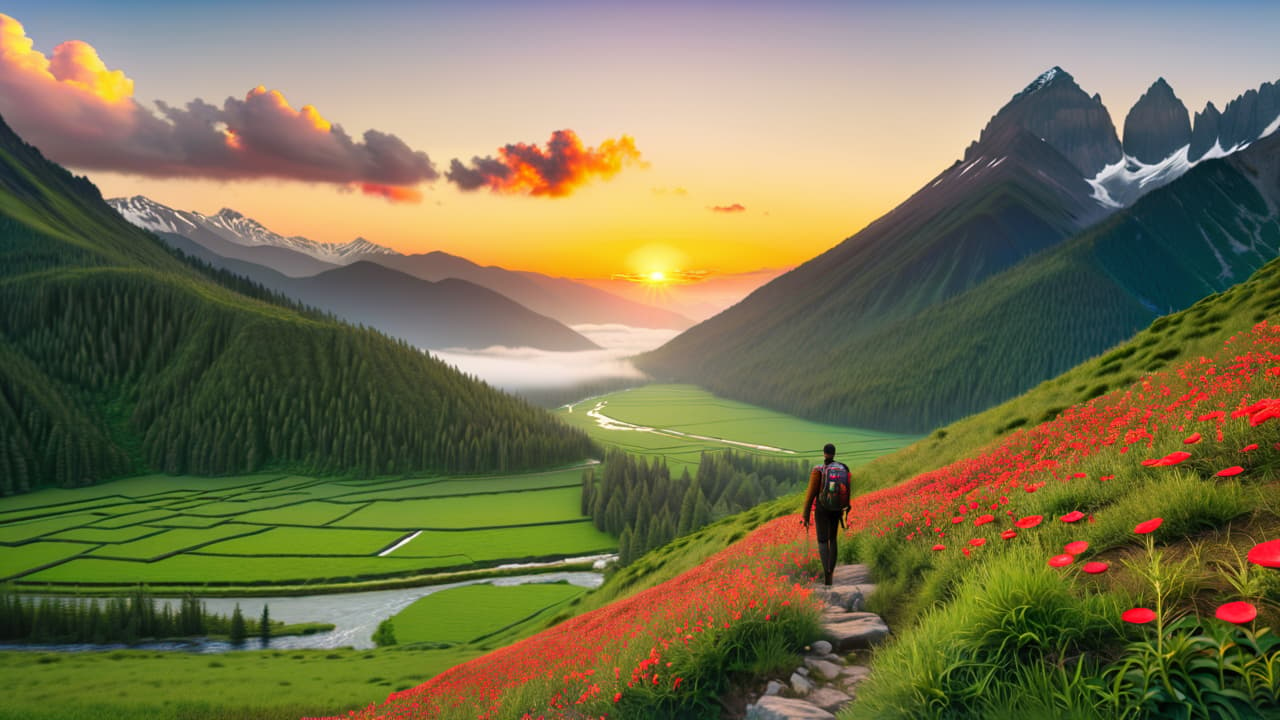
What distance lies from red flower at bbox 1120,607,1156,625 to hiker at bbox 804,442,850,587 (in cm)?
743

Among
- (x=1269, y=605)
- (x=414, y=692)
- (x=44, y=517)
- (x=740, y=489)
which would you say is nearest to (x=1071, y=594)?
(x=1269, y=605)

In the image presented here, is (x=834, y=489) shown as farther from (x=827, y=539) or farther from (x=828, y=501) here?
(x=827, y=539)

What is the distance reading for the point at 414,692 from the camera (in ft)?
89.2

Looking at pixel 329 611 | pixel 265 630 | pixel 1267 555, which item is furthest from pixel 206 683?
pixel 1267 555

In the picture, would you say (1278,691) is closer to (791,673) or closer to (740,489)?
(791,673)

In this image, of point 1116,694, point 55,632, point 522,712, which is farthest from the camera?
point 55,632

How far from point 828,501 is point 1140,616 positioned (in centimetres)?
793

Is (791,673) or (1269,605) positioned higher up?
(1269,605)

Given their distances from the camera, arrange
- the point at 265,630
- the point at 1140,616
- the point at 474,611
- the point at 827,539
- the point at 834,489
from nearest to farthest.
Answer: the point at 1140,616 → the point at 834,489 → the point at 827,539 → the point at 265,630 → the point at 474,611

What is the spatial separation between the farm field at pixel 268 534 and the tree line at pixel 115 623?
19.4m

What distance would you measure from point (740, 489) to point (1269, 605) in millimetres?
153195

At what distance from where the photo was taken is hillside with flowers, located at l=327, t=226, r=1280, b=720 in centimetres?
690

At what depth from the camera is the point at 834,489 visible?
14.9 meters

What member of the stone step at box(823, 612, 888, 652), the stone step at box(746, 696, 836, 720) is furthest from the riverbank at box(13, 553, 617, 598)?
the stone step at box(746, 696, 836, 720)
